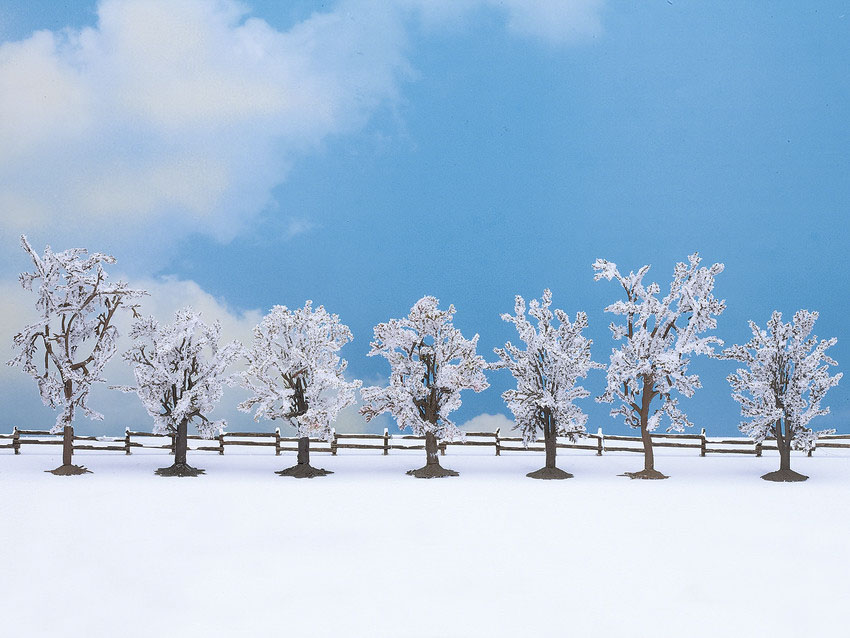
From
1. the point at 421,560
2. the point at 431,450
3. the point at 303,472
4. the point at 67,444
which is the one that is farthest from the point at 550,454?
the point at 67,444

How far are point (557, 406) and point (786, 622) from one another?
755 inches

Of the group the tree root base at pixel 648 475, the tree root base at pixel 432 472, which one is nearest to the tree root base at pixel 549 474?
the tree root base at pixel 648 475

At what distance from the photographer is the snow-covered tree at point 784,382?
2806cm

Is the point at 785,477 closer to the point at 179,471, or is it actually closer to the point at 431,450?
the point at 431,450

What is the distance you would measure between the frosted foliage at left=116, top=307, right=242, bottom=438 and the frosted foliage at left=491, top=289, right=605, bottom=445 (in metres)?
11.8

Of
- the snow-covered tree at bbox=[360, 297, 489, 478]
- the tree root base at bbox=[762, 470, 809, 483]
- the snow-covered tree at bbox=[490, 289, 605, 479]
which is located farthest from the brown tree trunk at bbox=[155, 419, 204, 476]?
the tree root base at bbox=[762, 470, 809, 483]

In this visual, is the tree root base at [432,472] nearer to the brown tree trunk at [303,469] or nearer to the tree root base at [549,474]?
the tree root base at [549,474]

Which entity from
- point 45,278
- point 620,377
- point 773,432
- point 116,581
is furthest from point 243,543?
point 773,432

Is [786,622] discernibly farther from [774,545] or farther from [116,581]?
[116,581]

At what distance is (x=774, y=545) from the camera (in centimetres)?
1423

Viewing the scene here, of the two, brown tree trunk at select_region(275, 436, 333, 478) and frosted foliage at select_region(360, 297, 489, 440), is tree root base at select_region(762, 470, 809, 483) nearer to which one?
frosted foliage at select_region(360, 297, 489, 440)

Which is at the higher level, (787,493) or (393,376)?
(393,376)

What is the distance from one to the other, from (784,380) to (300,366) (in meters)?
19.7

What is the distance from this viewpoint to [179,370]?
2936cm
